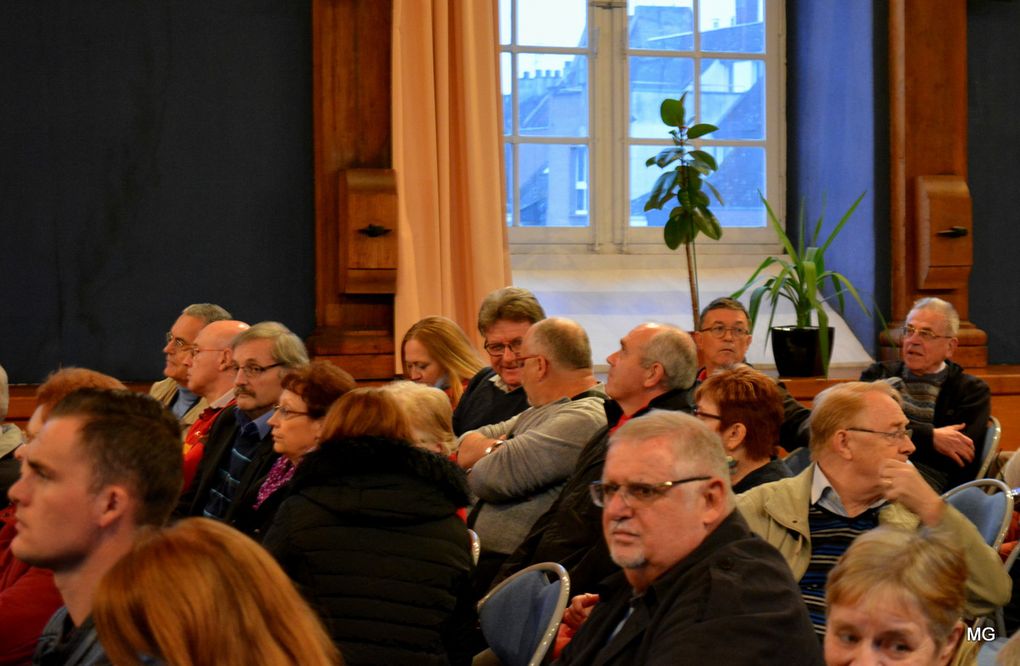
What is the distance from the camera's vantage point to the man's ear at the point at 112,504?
1.82 m

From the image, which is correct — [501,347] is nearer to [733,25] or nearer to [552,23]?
[552,23]

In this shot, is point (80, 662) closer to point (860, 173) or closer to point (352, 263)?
point (352, 263)

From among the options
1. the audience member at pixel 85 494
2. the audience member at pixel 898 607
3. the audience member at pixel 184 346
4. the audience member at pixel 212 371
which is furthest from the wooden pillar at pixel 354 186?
the audience member at pixel 898 607

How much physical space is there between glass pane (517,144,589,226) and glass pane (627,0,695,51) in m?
0.64

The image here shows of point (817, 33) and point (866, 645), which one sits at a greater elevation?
point (817, 33)

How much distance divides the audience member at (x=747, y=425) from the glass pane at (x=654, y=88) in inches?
121

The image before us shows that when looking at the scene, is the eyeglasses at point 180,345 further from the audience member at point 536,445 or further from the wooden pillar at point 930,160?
the wooden pillar at point 930,160

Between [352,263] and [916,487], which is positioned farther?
[352,263]

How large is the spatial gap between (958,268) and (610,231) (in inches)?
65.7

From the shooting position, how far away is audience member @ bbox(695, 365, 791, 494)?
3121 millimetres

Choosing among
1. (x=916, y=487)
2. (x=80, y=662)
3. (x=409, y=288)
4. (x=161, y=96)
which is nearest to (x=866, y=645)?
(x=916, y=487)

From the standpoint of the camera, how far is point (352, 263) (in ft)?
16.8

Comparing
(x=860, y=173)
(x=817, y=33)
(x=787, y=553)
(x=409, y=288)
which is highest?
(x=817, y=33)

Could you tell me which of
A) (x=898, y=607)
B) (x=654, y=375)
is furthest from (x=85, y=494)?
(x=654, y=375)
